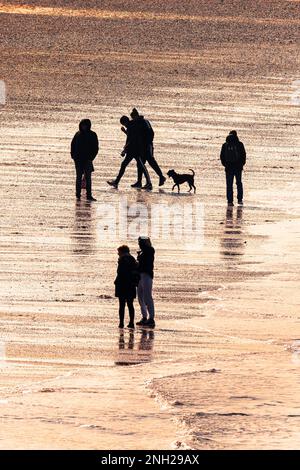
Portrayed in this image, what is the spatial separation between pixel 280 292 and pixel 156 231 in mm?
4736

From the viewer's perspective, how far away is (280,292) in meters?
22.6

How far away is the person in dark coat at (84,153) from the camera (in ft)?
98.9

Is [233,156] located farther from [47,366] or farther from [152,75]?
[152,75]

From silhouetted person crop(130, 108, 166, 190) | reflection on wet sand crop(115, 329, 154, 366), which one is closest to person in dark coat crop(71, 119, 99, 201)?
silhouetted person crop(130, 108, 166, 190)

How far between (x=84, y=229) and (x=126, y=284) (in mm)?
6884

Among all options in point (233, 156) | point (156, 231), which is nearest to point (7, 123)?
point (233, 156)

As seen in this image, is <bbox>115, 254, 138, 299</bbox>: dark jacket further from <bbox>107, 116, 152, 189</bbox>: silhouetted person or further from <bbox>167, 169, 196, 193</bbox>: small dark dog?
<bbox>107, 116, 152, 189</bbox>: silhouetted person

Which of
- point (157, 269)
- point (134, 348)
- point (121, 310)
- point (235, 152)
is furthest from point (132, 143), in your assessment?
point (134, 348)

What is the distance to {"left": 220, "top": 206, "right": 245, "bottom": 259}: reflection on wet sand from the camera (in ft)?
84.0

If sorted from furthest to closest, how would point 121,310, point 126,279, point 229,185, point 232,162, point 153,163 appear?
point 153,163, point 232,162, point 229,185, point 126,279, point 121,310

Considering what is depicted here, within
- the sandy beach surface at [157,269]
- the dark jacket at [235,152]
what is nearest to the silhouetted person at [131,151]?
the sandy beach surface at [157,269]

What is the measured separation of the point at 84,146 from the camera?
99.7 feet

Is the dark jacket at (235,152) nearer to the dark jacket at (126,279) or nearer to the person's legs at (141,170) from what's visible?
the person's legs at (141,170)

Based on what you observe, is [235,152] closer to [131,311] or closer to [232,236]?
[232,236]
